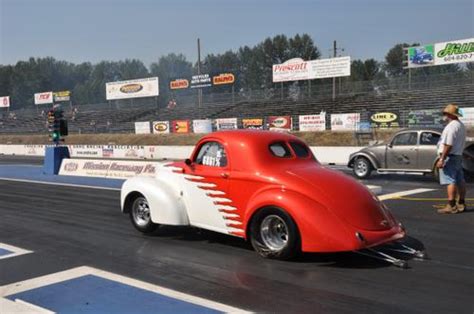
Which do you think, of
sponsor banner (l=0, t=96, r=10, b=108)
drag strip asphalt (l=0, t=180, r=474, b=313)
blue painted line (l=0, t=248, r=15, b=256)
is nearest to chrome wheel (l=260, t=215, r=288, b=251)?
drag strip asphalt (l=0, t=180, r=474, b=313)

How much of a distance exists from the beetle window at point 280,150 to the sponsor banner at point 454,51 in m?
41.1

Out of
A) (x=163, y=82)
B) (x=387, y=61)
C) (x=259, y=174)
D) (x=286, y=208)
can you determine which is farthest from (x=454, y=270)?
(x=387, y=61)

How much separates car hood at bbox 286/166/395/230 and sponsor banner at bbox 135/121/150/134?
4678 centimetres

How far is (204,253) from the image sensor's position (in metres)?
7.20

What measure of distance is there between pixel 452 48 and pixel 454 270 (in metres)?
43.4

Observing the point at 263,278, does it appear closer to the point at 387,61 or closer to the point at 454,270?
the point at 454,270

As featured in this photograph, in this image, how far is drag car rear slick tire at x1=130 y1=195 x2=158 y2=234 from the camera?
843 cm

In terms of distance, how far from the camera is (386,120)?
38.8m

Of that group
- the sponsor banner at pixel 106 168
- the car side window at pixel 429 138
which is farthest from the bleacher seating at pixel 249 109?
the sponsor banner at pixel 106 168

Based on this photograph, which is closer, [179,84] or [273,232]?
[273,232]

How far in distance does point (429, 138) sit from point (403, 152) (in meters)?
0.81

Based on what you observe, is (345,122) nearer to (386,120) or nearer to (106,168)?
(386,120)

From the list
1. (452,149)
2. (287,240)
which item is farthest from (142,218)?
(452,149)

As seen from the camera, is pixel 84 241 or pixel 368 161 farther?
pixel 368 161
